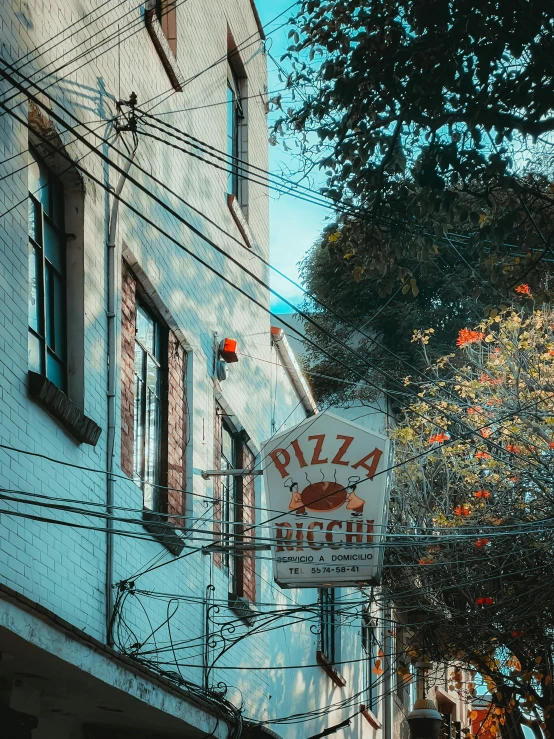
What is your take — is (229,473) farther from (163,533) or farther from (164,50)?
(164,50)

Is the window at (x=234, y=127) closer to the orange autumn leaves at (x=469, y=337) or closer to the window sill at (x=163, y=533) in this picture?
the orange autumn leaves at (x=469, y=337)

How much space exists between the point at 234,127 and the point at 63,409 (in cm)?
967

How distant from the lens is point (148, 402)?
1127 cm

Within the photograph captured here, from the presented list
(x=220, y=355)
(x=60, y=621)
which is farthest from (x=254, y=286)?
(x=60, y=621)

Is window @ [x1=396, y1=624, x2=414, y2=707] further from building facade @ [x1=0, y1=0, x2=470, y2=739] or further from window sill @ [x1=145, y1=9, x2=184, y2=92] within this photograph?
window sill @ [x1=145, y1=9, x2=184, y2=92]

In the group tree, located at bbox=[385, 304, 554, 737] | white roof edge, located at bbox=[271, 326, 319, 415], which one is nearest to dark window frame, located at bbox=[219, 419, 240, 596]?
white roof edge, located at bbox=[271, 326, 319, 415]

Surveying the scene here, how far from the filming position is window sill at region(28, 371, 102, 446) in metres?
7.72

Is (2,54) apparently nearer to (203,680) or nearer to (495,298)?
(495,298)

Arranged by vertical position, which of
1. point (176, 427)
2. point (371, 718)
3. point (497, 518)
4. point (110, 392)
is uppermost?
point (497, 518)

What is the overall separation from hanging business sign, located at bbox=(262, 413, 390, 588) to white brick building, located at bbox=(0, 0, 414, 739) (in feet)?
2.71

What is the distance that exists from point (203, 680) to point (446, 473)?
9529mm

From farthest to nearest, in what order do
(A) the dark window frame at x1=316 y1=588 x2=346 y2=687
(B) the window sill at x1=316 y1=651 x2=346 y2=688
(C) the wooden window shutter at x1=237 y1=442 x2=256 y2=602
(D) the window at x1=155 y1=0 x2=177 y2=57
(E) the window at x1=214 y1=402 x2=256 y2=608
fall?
1. (A) the dark window frame at x1=316 y1=588 x2=346 y2=687
2. (B) the window sill at x1=316 y1=651 x2=346 y2=688
3. (C) the wooden window shutter at x1=237 y1=442 x2=256 y2=602
4. (E) the window at x1=214 y1=402 x2=256 y2=608
5. (D) the window at x1=155 y1=0 x2=177 y2=57

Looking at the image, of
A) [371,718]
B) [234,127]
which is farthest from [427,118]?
[371,718]

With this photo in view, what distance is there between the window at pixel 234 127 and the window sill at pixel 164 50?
3.19 m
